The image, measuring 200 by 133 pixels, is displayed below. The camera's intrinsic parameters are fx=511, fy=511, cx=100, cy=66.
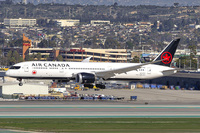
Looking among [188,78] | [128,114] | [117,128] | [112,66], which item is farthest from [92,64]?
[188,78]

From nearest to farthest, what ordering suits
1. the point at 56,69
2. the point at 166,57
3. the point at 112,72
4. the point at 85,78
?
the point at 56,69
the point at 85,78
the point at 112,72
the point at 166,57

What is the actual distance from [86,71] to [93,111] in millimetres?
10497

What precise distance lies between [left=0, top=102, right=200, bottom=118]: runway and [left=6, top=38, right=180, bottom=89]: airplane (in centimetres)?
529

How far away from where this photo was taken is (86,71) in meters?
98.8

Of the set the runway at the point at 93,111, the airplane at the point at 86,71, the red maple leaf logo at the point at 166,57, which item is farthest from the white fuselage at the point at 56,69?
the red maple leaf logo at the point at 166,57

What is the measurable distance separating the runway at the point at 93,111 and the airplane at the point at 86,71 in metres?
5.29

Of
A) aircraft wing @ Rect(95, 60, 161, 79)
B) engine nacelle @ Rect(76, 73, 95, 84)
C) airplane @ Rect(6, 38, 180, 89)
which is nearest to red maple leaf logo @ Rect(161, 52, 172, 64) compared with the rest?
airplane @ Rect(6, 38, 180, 89)

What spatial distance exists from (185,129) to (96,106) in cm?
3168

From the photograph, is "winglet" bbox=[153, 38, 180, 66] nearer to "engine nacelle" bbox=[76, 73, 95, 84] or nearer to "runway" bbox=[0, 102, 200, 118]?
"runway" bbox=[0, 102, 200, 118]

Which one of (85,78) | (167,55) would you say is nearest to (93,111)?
(85,78)

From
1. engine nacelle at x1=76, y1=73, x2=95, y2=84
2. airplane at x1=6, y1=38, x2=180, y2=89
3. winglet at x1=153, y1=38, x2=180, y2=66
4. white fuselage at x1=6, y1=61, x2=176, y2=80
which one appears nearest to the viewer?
white fuselage at x1=6, y1=61, x2=176, y2=80

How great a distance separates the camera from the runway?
84500mm

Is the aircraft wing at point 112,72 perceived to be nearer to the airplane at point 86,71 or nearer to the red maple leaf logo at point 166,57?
the airplane at point 86,71

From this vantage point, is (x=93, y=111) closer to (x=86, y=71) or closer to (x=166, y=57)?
(x=86, y=71)
